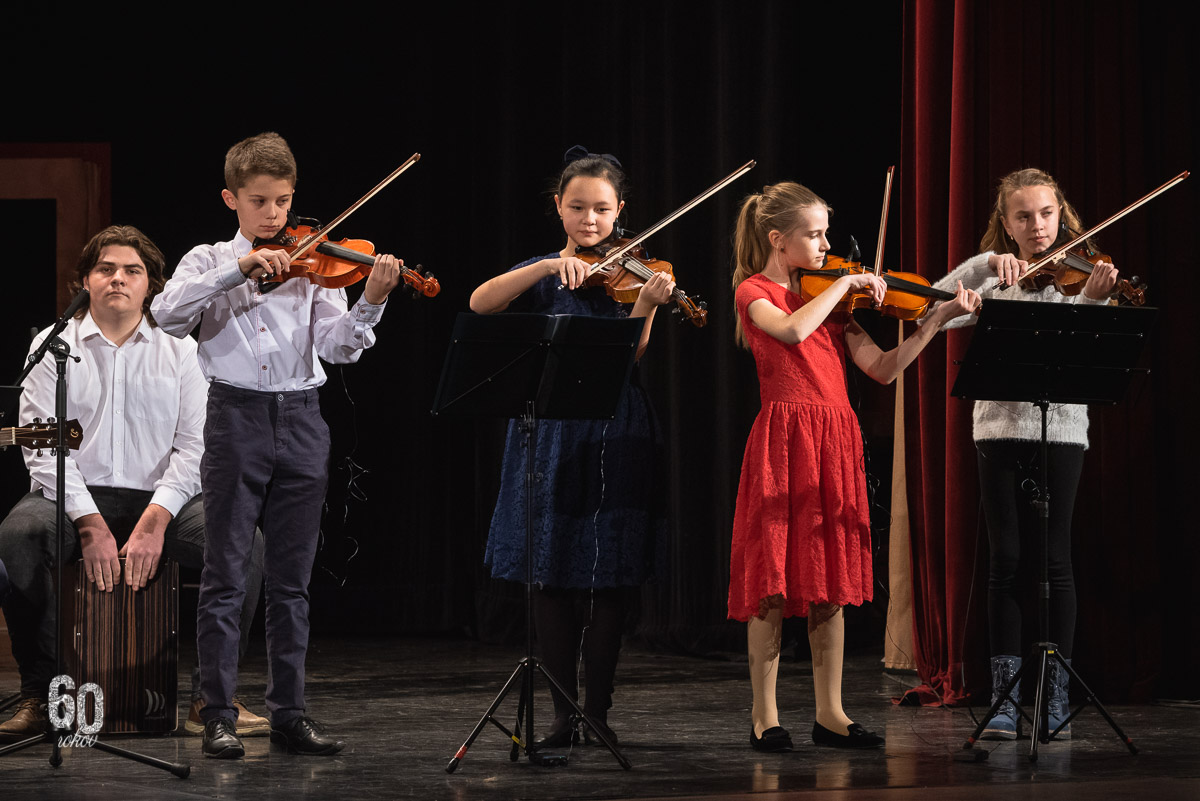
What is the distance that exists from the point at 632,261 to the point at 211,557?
1208 mm

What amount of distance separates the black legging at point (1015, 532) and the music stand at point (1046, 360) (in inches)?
12.8

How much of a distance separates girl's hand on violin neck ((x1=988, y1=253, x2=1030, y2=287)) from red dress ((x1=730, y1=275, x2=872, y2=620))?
50 centimetres

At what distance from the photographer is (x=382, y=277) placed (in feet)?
10.6

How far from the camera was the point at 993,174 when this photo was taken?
14.3ft

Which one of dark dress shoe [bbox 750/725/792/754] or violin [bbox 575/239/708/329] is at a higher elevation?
violin [bbox 575/239/708/329]

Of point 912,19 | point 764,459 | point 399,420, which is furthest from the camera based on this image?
point 399,420

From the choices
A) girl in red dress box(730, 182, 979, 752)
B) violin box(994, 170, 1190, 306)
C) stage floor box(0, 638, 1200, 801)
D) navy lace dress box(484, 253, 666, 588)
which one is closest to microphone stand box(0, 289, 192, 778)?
stage floor box(0, 638, 1200, 801)

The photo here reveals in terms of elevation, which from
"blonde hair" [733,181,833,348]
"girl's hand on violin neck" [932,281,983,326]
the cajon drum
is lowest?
the cajon drum

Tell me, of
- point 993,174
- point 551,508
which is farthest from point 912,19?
point 551,508

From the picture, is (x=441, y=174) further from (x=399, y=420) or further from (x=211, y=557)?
(x=211, y=557)

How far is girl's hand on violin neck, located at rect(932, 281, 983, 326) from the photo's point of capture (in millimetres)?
3359

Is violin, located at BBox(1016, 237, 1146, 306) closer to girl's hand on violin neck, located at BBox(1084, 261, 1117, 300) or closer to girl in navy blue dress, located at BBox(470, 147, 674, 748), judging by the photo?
girl's hand on violin neck, located at BBox(1084, 261, 1117, 300)

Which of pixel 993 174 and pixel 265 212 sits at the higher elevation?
pixel 993 174

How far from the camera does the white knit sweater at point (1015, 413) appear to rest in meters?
3.70
